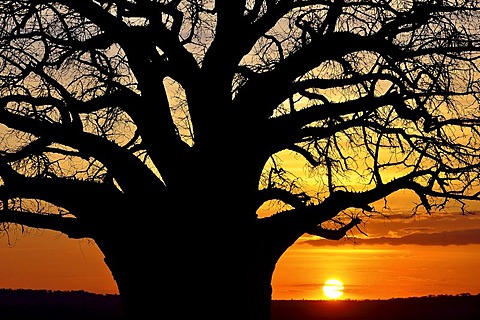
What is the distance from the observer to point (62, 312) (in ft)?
84.7

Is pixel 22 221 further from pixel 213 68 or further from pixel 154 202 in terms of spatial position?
pixel 213 68

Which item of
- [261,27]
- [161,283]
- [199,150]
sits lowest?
[161,283]

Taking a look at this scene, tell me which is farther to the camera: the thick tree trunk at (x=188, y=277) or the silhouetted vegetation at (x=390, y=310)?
the silhouetted vegetation at (x=390, y=310)

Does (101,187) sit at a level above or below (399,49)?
below

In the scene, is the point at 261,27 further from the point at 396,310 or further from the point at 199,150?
the point at 396,310

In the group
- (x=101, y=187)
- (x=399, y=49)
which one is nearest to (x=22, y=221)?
(x=101, y=187)

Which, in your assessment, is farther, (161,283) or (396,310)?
(396,310)

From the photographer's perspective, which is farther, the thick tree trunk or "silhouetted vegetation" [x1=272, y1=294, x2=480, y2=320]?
"silhouetted vegetation" [x1=272, y1=294, x2=480, y2=320]

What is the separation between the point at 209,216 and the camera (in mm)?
11180

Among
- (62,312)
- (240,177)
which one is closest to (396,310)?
(62,312)

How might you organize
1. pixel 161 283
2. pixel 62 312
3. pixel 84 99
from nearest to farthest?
1. pixel 161 283
2. pixel 84 99
3. pixel 62 312

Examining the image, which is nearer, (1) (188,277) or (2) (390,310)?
(1) (188,277)

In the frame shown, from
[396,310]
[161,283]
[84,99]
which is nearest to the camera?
[161,283]

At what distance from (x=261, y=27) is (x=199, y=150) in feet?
5.97
